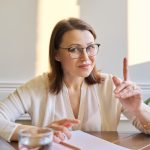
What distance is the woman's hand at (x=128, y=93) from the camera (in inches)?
49.0

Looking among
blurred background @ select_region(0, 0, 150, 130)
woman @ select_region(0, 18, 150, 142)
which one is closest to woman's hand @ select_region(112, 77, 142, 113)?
woman @ select_region(0, 18, 150, 142)

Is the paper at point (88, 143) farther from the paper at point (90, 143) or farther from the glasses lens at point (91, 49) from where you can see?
the glasses lens at point (91, 49)

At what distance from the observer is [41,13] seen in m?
2.06

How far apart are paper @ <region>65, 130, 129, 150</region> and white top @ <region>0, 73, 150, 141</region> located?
0.93 feet

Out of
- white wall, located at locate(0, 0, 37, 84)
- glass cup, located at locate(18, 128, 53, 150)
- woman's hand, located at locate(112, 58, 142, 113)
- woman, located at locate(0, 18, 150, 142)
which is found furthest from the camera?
white wall, located at locate(0, 0, 37, 84)

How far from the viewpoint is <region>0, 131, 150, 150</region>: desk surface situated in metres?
1.04

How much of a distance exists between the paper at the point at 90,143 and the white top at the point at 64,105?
28cm

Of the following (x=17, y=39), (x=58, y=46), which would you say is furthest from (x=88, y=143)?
(x=17, y=39)

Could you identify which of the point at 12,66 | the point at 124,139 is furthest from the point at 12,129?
the point at 12,66

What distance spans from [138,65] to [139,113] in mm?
1034

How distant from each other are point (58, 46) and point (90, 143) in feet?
2.04

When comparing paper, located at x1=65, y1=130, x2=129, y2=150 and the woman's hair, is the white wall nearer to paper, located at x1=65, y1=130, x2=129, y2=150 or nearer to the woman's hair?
the woman's hair

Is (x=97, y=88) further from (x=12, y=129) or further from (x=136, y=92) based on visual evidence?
(x=12, y=129)

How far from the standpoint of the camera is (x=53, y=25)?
2.10 m
